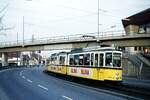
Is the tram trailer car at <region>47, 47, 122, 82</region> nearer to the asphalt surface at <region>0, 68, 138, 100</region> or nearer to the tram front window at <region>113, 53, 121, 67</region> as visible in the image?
the tram front window at <region>113, 53, 121, 67</region>

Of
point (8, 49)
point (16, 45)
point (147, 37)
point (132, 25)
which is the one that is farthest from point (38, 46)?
point (147, 37)

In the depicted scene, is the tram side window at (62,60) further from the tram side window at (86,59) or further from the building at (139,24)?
the building at (139,24)

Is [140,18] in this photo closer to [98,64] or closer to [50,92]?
[98,64]

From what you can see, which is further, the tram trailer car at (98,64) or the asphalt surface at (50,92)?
the tram trailer car at (98,64)

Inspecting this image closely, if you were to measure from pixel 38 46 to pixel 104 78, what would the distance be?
4572cm

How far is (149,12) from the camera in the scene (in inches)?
2473

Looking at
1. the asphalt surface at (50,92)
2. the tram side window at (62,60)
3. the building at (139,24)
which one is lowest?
the asphalt surface at (50,92)

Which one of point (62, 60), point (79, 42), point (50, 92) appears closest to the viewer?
point (50, 92)

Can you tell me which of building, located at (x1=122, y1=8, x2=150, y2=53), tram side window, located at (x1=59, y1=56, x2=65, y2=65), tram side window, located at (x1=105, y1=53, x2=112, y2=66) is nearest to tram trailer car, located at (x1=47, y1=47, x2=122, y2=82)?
tram side window, located at (x1=105, y1=53, x2=112, y2=66)

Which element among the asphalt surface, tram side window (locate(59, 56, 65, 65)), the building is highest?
the building

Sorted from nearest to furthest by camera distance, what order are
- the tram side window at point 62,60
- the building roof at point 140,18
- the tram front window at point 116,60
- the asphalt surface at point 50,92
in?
the asphalt surface at point 50,92
the tram front window at point 116,60
the tram side window at point 62,60
the building roof at point 140,18

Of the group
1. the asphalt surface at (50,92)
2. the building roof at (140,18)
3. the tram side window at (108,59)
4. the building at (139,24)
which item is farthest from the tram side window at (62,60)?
the building at (139,24)

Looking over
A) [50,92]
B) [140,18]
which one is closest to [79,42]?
[140,18]

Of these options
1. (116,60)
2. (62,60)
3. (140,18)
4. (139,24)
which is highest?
(140,18)
